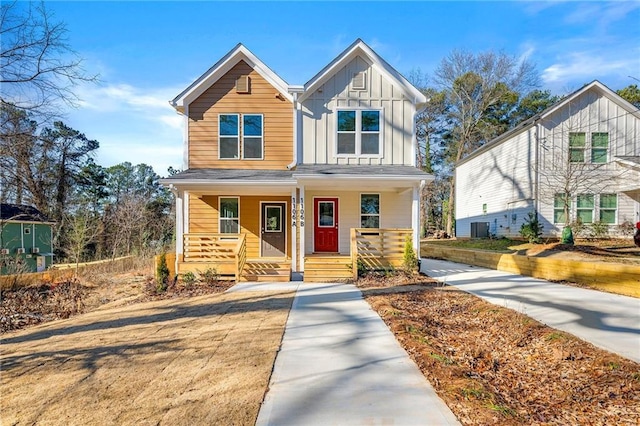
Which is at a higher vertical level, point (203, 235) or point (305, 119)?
point (305, 119)

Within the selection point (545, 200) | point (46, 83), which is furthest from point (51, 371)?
point (545, 200)

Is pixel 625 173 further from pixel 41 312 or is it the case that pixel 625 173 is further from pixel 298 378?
pixel 41 312

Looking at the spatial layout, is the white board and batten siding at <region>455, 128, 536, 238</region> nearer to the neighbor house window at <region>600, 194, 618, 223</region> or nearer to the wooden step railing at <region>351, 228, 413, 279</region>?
the neighbor house window at <region>600, 194, 618, 223</region>

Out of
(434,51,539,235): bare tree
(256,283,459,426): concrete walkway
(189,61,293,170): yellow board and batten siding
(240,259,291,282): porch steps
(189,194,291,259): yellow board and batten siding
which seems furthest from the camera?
(434,51,539,235): bare tree

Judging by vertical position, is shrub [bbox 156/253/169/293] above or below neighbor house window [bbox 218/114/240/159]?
below

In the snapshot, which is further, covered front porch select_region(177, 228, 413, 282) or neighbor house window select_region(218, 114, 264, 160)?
neighbor house window select_region(218, 114, 264, 160)

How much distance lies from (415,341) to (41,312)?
8.45 meters

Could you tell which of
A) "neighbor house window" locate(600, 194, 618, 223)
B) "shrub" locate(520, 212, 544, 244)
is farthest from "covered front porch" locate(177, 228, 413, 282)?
"neighbor house window" locate(600, 194, 618, 223)

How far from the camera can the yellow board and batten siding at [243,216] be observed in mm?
12047

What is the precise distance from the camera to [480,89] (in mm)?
29328

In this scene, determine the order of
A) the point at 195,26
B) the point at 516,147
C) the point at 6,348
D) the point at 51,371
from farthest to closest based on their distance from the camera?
the point at 516,147 → the point at 195,26 → the point at 6,348 → the point at 51,371

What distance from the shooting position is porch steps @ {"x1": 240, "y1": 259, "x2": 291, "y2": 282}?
10.3 m

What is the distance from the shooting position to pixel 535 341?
471cm

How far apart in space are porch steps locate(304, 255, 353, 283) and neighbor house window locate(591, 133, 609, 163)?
1421 cm
